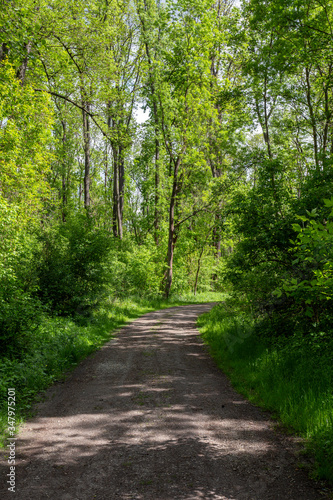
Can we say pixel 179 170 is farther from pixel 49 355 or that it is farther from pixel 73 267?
pixel 49 355

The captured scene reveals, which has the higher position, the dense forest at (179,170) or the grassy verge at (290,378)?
the dense forest at (179,170)

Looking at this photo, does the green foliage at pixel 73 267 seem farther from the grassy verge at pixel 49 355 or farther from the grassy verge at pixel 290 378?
the grassy verge at pixel 290 378

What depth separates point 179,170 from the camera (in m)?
22.2

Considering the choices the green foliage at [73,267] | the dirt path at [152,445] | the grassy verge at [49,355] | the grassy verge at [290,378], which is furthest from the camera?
the green foliage at [73,267]

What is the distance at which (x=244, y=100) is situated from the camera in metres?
13.6

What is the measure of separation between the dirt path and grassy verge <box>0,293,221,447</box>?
1.00 ft

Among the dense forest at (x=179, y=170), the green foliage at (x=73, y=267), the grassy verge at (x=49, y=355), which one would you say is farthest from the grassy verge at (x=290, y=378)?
the green foliage at (x=73, y=267)

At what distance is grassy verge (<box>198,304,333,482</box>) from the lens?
13.3 feet

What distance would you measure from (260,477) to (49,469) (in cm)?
221

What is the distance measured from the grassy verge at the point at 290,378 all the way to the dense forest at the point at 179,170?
5cm

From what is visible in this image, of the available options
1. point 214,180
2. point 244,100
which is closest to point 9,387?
point 244,100

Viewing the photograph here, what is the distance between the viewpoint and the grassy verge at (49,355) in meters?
5.47

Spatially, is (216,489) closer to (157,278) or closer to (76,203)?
(157,278)

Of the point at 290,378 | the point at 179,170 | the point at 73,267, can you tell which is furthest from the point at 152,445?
the point at 179,170
